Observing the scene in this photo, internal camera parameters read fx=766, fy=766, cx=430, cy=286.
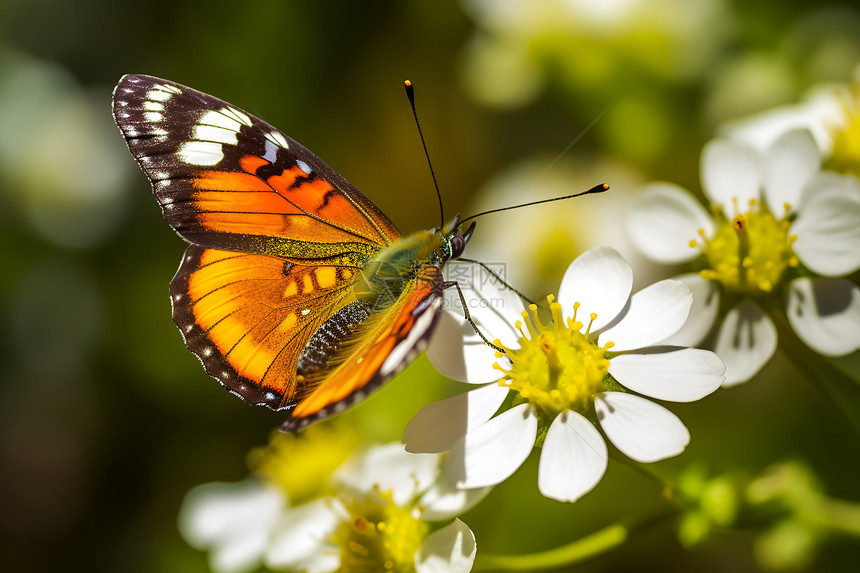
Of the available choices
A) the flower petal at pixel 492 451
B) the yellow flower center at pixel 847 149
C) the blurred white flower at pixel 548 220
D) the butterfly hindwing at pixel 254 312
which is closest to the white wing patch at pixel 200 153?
the butterfly hindwing at pixel 254 312

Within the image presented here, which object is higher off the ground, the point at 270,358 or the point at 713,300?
the point at 713,300

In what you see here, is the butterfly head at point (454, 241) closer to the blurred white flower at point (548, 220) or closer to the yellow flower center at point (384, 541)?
the yellow flower center at point (384, 541)

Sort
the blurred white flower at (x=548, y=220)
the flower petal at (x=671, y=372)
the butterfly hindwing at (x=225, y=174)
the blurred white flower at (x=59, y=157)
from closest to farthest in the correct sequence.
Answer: the flower petal at (x=671, y=372)
the butterfly hindwing at (x=225, y=174)
the blurred white flower at (x=548, y=220)
the blurred white flower at (x=59, y=157)

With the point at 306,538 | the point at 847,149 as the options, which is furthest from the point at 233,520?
the point at 847,149

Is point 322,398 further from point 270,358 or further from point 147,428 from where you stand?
point 147,428

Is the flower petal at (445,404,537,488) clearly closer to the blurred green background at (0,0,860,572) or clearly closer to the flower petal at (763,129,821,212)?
the flower petal at (763,129,821,212)

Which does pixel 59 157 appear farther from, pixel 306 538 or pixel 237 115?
pixel 306 538

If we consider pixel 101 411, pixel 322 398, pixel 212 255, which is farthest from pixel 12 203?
pixel 322 398
